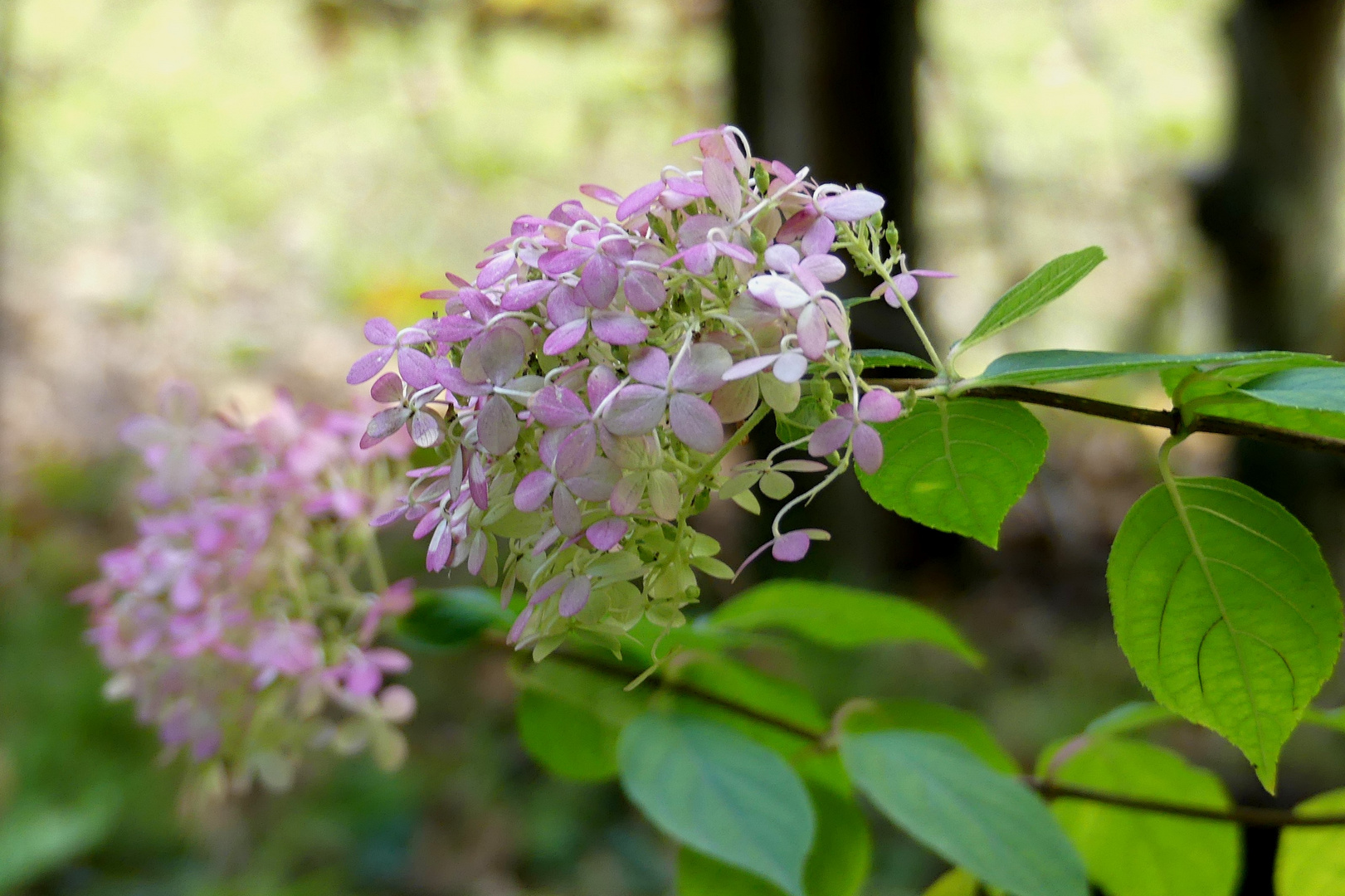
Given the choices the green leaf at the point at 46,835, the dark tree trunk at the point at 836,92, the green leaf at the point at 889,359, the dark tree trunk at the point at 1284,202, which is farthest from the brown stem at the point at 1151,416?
the green leaf at the point at 46,835

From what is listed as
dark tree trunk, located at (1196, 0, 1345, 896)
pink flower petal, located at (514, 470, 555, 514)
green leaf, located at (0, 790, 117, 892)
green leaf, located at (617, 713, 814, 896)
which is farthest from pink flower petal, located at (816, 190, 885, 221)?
green leaf, located at (0, 790, 117, 892)

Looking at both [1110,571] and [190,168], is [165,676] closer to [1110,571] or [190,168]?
[1110,571]

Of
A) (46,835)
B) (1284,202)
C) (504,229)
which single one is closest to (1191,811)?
(1284,202)

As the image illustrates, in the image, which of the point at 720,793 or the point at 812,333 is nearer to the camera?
the point at 812,333

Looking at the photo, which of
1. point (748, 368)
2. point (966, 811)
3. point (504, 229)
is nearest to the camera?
point (748, 368)

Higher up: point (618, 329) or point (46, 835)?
point (618, 329)

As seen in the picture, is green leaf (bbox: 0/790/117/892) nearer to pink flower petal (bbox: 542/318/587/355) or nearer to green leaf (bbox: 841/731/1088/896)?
green leaf (bbox: 841/731/1088/896)

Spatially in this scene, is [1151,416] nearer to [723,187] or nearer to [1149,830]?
[723,187]

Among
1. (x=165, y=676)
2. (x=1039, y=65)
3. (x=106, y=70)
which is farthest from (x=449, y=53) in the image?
(x=165, y=676)
